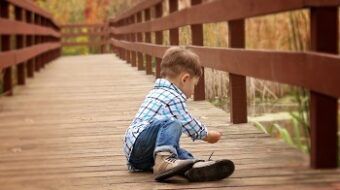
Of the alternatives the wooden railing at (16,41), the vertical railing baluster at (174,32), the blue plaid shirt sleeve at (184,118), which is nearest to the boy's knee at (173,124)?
the blue plaid shirt sleeve at (184,118)

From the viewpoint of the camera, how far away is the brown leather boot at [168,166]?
9.35 feet

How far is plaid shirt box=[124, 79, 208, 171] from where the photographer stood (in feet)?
10.4

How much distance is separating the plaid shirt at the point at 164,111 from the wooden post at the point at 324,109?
21.7 inches

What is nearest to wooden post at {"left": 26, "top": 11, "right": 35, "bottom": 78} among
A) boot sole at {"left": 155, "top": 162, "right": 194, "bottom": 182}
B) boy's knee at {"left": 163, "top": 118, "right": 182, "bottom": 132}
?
boy's knee at {"left": 163, "top": 118, "right": 182, "bottom": 132}

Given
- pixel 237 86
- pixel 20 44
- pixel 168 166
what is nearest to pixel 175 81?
pixel 168 166

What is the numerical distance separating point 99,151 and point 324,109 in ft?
4.65

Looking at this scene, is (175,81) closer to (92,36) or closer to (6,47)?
(6,47)

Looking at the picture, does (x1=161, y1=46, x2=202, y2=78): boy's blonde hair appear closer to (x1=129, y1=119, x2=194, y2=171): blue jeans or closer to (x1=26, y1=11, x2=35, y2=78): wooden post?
(x1=129, y1=119, x2=194, y2=171): blue jeans

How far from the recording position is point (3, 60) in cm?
653

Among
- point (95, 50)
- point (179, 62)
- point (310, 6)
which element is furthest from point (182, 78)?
point (95, 50)

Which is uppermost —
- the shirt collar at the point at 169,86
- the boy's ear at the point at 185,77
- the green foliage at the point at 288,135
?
the boy's ear at the point at 185,77

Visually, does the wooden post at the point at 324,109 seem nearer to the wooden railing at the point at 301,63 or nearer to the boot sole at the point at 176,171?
the wooden railing at the point at 301,63

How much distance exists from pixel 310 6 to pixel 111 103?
3922mm

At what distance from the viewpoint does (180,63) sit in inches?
124
